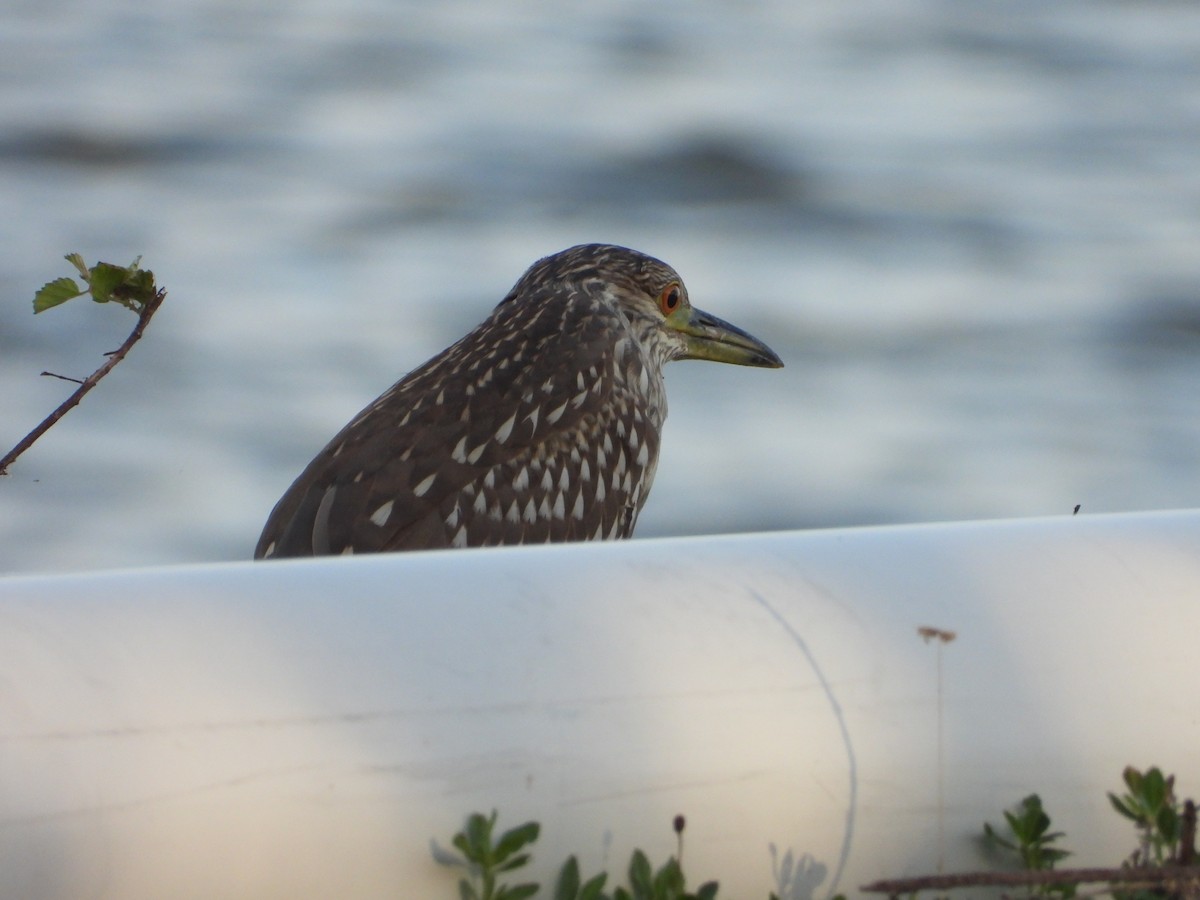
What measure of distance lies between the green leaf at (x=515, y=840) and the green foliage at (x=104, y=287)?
1196 millimetres

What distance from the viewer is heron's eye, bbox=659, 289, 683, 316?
16.5 feet

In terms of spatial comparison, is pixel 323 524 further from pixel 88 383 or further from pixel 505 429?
pixel 88 383

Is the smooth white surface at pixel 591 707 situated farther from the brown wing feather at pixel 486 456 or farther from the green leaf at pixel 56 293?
the brown wing feather at pixel 486 456

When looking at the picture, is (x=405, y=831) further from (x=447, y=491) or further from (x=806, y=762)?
(x=447, y=491)

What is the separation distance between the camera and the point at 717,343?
5152mm

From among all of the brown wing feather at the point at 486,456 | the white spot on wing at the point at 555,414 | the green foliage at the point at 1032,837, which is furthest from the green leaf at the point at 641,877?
the white spot on wing at the point at 555,414

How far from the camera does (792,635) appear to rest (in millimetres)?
1542

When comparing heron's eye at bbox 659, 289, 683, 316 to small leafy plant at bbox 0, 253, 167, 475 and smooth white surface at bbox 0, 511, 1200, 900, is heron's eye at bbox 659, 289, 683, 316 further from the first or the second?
smooth white surface at bbox 0, 511, 1200, 900

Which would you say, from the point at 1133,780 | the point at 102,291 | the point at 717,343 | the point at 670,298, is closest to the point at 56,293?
the point at 102,291

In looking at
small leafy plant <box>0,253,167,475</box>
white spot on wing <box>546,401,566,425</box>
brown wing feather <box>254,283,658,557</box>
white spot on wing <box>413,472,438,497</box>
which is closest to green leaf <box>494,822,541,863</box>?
small leafy plant <box>0,253,167,475</box>

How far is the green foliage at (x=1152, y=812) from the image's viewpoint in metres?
1.47

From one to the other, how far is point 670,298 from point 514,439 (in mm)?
1173

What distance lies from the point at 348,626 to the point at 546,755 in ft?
0.67

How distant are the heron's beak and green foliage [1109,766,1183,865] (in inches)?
142
